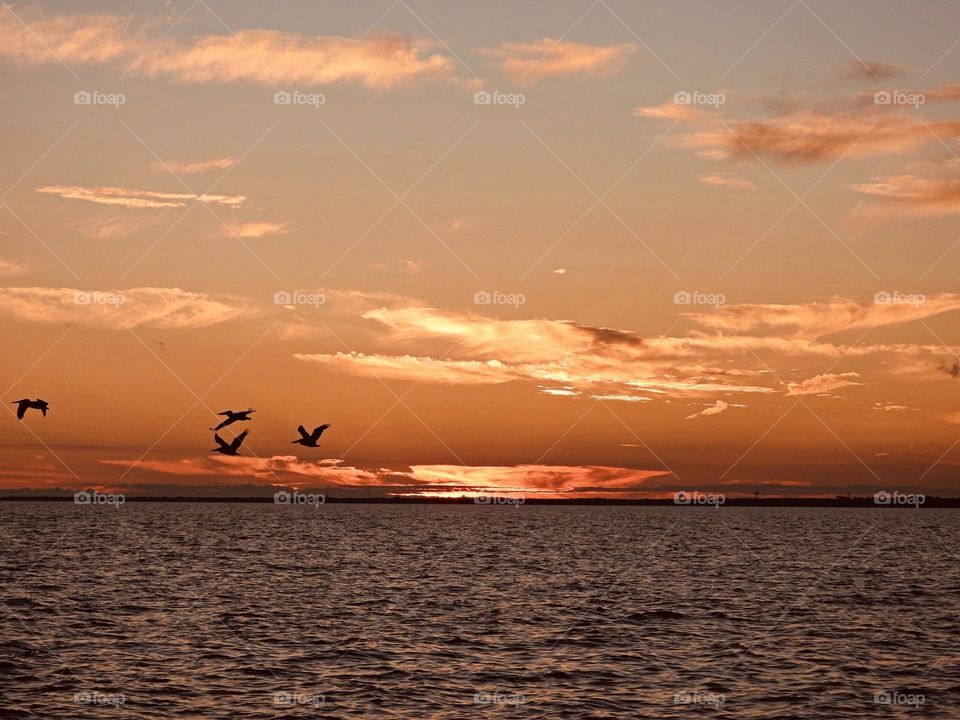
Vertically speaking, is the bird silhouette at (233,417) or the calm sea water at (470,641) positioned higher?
the bird silhouette at (233,417)

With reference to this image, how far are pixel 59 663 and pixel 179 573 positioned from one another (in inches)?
1505

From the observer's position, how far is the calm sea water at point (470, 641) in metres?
36.3

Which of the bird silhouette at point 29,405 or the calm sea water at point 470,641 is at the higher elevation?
the bird silhouette at point 29,405

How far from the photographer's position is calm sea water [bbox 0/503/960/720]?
36344 mm

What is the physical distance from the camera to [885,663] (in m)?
43.8

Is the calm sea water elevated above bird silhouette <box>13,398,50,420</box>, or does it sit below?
below

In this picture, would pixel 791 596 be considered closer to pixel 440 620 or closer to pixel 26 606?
pixel 440 620

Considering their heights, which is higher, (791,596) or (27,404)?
(27,404)

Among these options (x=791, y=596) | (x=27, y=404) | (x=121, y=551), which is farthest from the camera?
(x=121, y=551)

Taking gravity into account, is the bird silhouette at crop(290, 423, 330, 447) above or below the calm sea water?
above

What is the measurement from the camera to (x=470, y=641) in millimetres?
47375

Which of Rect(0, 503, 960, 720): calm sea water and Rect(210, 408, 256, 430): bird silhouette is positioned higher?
Rect(210, 408, 256, 430): bird silhouette

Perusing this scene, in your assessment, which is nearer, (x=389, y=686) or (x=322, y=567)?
(x=389, y=686)

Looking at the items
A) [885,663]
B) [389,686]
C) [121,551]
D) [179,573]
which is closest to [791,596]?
[885,663]
